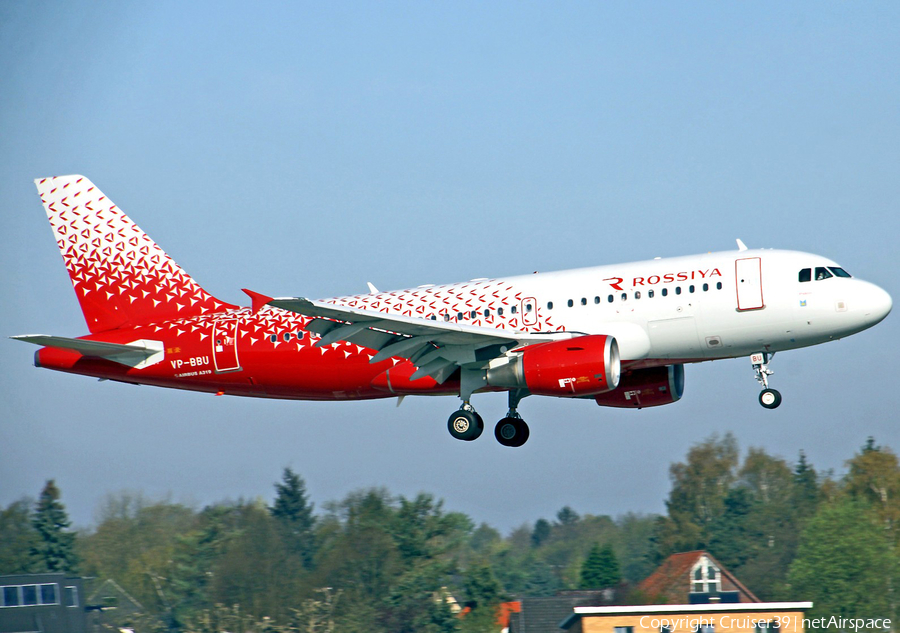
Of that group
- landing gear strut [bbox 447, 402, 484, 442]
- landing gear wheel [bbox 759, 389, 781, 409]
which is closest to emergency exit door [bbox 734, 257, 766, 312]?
landing gear wheel [bbox 759, 389, 781, 409]

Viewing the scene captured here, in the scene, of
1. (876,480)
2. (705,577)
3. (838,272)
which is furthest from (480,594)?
(838,272)

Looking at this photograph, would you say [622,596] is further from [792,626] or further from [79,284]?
[79,284]

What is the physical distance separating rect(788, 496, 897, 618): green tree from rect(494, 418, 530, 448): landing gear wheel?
3612 cm

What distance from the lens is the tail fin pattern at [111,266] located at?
36.5 metres

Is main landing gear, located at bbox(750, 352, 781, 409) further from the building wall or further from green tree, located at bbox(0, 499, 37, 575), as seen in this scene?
green tree, located at bbox(0, 499, 37, 575)

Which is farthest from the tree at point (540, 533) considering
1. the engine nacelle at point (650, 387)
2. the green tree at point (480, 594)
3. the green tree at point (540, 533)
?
the engine nacelle at point (650, 387)

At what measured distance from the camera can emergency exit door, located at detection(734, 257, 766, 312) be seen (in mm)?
30109

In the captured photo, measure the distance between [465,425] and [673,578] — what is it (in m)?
41.6

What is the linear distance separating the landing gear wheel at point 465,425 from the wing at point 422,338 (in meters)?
1.45

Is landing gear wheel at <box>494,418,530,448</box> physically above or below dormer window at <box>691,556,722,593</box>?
above

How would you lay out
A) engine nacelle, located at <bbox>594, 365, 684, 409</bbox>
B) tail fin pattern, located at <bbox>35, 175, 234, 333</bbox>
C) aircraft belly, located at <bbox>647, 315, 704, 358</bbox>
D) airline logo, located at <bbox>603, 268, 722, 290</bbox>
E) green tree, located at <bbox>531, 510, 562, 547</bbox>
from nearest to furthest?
aircraft belly, located at <bbox>647, 315, 704, 358</bbox> < airline logo, located at <bbox>603, 268, 722, 290</bbox> < engine nacelle, located at <bbox>594, 365, 684, 409</bbox> < tail fin pattern, located at <bbox>35, 175, 234, 333</bbox> < green tree, located at <bbox>531, 510, 562, 547</bbox>

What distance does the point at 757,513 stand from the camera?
330 ft

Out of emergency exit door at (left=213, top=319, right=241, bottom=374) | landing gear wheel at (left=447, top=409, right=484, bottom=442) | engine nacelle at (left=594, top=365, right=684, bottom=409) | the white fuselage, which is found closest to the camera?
the white fuselage

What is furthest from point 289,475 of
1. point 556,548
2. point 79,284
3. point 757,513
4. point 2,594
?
point 79,284
